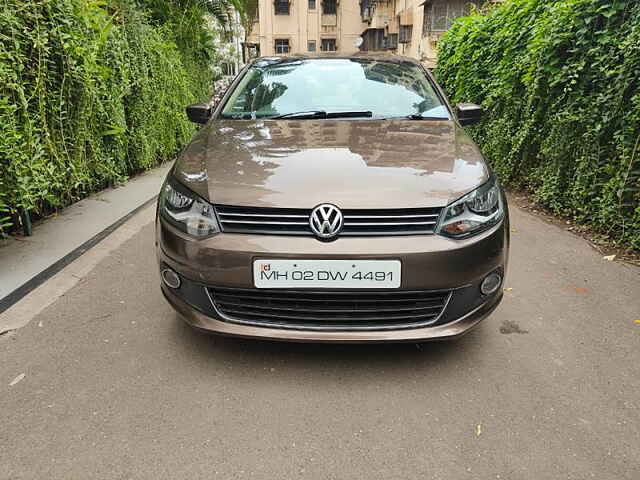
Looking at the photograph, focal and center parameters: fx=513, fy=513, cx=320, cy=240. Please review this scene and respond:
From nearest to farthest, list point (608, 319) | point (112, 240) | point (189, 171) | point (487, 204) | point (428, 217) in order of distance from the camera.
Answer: point (428, 217) < point (487, 204) < point (189, 171) < point (608, 319) < point (112, 240)

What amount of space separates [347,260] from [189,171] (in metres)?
0.99

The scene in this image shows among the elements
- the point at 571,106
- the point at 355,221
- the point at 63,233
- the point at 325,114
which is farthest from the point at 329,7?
the point at 355,221

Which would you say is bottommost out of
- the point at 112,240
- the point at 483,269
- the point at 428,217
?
the point at 112,240

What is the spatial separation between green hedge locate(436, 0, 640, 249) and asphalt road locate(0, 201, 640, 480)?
140cm

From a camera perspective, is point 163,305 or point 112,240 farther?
point 112,240

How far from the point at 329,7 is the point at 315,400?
140 ft

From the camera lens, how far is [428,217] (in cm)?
229

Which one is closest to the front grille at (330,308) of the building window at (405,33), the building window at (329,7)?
the building window at (405,33)

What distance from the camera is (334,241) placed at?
2.23 m

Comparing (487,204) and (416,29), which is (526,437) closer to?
(487,204)

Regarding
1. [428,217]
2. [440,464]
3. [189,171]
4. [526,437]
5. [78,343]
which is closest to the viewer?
[440,464]

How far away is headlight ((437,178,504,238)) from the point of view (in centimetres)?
231

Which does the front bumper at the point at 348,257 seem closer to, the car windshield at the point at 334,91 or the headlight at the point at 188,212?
the headlight at the point at 188,212

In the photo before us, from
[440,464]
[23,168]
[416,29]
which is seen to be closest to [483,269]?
[440,464]
